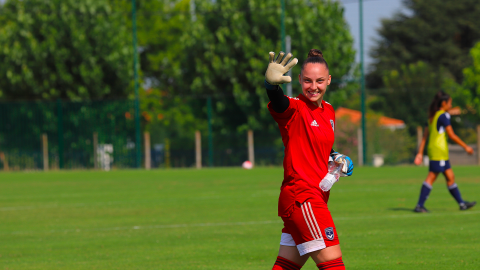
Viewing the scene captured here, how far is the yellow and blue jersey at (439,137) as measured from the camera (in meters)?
11.8

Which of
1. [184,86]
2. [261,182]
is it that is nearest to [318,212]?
[261,182]

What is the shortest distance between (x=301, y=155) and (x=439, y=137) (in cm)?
787

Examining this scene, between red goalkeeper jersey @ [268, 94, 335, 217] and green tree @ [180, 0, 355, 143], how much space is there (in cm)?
2774

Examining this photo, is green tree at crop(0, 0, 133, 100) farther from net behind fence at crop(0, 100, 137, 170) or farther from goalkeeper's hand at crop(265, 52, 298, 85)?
goalkeeper's hand at crop(265, 52, 298, 85)

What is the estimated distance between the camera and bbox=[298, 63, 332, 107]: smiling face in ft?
15.5

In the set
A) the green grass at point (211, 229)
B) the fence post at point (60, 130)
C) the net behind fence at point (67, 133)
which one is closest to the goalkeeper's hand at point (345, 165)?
the green grass at point (211, 229)

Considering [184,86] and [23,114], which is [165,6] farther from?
[23,114]

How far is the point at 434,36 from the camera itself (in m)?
59.0

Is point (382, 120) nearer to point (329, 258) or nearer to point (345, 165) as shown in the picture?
point (345, 165)

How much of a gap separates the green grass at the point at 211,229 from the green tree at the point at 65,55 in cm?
1693

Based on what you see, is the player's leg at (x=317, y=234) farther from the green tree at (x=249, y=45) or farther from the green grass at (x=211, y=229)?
the green tree at (x=249, y=45)

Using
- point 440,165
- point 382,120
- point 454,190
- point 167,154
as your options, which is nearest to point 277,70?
point 440,165

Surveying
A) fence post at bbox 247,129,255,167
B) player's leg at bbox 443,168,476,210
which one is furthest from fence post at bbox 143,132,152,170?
player's leg at bbox 443,168,476,210

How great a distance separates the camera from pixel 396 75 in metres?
54.3
